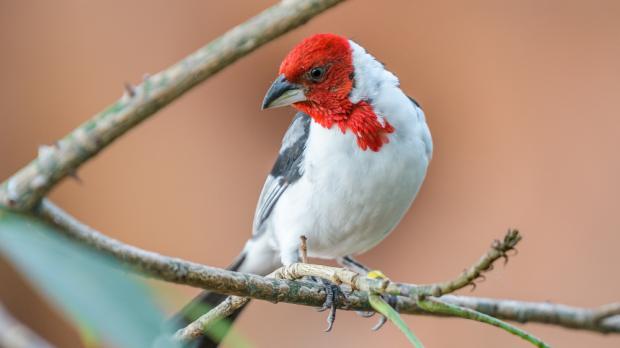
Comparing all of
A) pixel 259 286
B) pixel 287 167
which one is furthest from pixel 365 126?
pixel 259 286

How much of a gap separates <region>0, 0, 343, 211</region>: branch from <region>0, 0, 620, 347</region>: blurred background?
2947 mm

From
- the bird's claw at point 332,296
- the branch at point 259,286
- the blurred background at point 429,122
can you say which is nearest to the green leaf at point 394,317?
the branch at point 259,286

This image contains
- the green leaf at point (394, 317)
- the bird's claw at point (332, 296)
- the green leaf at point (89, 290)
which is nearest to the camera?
the green leaf at point (89, 290)

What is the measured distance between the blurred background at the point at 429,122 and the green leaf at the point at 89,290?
334 cm

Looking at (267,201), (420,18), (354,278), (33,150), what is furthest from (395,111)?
(33,150)

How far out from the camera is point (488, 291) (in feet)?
12.1

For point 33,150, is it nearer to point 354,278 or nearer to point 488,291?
point 488,291

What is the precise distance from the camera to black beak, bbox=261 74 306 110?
2.24 m

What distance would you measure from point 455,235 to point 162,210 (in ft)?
5.04

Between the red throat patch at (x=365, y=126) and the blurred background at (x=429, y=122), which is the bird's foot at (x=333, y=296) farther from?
the blurred background at (x=429, y=122)

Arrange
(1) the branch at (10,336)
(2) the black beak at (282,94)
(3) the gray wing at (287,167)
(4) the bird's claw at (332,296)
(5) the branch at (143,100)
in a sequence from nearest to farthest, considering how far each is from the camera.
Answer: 1. (1) the branch at (10,336)
2. (5) the branch at (143,100)
3. (4) the bird's claw at (332,296)
4. (2) the black beak at (282,94)
5. (3) the gray wing at (287,167)

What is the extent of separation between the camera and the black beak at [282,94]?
2240 millimetres

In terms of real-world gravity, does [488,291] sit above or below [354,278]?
above

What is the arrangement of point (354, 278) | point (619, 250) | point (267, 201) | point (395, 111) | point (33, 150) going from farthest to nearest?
1. point (33, 150)
2. point (619, 250)
3. point (267, 201)
4. point (395, 111)
5. point (354, 278)
